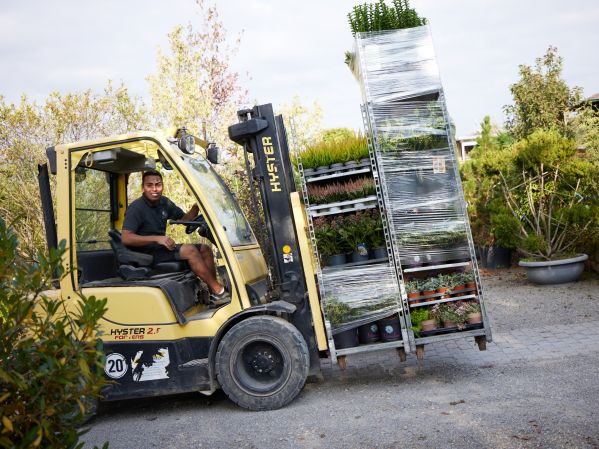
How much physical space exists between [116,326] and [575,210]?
28.7 feet

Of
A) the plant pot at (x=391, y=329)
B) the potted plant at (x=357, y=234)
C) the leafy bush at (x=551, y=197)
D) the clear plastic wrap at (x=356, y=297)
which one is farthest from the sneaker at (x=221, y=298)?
the leafy bush at (x=551, y=197)

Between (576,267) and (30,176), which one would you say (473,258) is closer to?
(576,267)

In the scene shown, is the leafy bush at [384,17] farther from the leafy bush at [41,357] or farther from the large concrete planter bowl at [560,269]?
the large concrete planter bowl at [560,269]

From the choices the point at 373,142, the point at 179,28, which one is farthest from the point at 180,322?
the point at 179,28

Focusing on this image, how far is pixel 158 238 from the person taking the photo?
5.75m

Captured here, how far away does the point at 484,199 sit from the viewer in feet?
50.0

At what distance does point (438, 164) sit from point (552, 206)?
265 inches

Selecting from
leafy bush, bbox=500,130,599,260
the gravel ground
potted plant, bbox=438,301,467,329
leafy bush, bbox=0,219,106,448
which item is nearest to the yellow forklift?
the gravel ground

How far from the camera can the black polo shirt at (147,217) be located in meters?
5.77

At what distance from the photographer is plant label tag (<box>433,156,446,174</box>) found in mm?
6105

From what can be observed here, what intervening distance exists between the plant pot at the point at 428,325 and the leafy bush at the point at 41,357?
397 centimetres

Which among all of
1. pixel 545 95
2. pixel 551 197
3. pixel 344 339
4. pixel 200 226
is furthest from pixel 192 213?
pixel 545 95

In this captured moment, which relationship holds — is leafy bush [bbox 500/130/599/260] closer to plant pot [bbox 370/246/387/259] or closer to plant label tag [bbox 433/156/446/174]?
plant label tag [bbox 433/156/446/174]

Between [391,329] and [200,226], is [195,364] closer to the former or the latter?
[200,226]
